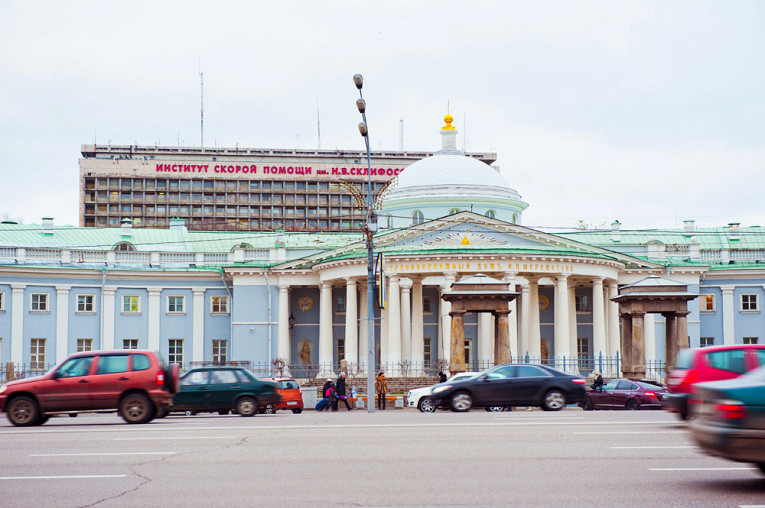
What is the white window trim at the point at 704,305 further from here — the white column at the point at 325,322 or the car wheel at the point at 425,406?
the car wheel at the point at 425,406

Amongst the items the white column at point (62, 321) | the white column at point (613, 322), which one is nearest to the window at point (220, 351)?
the white column at point (62, 321)

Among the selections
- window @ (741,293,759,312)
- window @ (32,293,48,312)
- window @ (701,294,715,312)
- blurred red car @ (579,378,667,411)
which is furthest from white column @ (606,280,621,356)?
window @ (32,293,48,312)

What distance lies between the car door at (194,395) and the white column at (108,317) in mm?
40419

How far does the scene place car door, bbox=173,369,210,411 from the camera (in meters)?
32.0

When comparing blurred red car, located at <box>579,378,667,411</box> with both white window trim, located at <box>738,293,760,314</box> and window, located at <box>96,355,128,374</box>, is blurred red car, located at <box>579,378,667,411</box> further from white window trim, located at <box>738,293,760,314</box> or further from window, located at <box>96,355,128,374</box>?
white window trim, located at <box>738,293,760,314</box>

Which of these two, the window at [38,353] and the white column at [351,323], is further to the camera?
the window at [38,353]

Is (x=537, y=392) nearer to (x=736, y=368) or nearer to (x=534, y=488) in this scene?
(x=736, y=368)

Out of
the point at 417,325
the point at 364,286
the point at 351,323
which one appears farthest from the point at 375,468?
the point at 364,286

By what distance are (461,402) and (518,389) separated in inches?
66.9

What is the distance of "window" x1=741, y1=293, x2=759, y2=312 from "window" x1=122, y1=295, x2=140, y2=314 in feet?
129

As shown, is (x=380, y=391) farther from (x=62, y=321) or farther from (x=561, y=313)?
(x=62, y=321)

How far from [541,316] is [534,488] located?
201 ft

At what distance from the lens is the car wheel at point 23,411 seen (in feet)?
86.5

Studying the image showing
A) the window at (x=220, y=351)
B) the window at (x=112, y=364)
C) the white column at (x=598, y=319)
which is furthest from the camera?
the window at (x=220, y=351)
